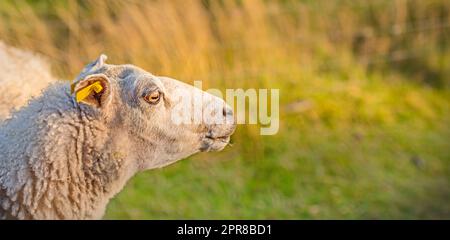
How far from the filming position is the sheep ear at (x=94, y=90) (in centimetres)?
336

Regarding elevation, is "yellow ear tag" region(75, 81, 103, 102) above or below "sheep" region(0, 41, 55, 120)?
below

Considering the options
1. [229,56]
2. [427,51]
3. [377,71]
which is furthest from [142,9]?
[427,51]

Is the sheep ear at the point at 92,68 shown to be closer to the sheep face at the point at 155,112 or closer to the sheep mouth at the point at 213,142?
the sheep face at the point at 155,112

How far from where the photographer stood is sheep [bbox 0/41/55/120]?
13.6 ft

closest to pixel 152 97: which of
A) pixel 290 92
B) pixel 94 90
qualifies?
pixel 94 90

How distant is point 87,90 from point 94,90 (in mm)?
48

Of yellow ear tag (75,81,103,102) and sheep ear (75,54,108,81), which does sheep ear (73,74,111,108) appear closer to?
yellow ear tag (75,81,103,102)

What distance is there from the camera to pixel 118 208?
18.8 ft

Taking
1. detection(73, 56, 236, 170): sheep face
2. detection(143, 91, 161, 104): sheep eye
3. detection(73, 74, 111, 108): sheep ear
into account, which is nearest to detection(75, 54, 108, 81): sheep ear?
detection(73, 56, 236, 170): sheep face

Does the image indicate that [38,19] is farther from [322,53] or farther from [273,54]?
[322,53]

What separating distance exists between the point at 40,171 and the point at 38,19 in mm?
3525

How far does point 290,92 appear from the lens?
6.97 metres

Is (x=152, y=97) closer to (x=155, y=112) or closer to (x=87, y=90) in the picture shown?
(x=155, y=112)
